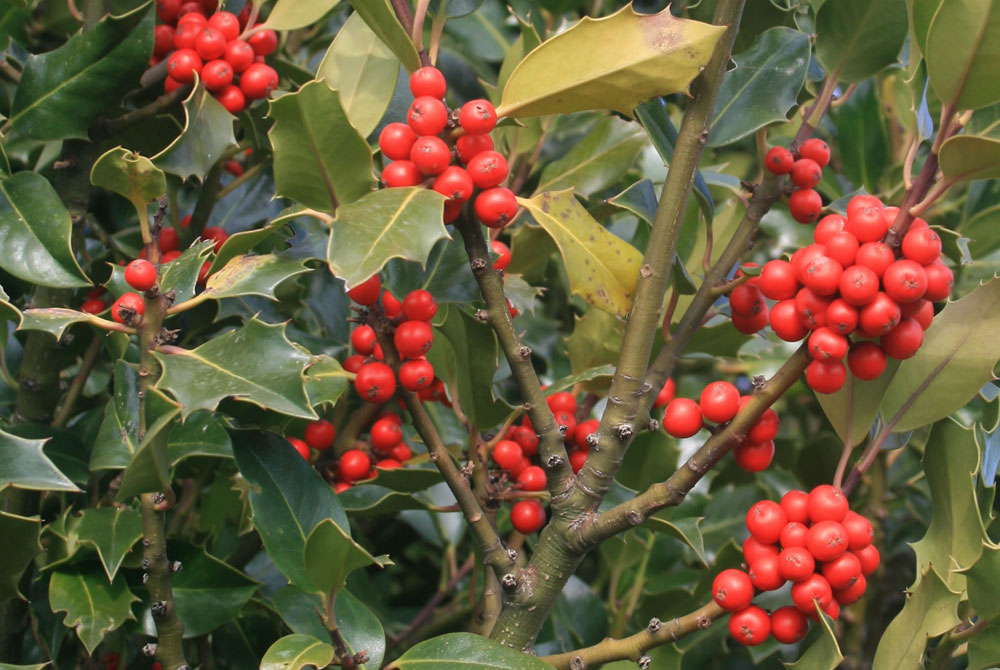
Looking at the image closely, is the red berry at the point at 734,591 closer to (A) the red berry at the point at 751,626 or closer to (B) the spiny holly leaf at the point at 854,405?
(A) the red berry at the point at 751,626

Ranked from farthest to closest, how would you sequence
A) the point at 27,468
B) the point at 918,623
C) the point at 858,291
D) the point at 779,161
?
the point at 779,161 < the point at 918,623 < the point at 27,468 < the point at 858,291

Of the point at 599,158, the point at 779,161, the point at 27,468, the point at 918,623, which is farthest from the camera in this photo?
the point at 599,158

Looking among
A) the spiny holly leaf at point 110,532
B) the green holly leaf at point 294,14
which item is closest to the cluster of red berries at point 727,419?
the spiny holly leaf at point 110,532

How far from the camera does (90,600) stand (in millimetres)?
1142

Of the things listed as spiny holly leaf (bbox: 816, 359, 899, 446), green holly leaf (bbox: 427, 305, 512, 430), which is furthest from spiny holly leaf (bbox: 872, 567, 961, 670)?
green holly leaf (bbox: 427, 305, 512, 430)

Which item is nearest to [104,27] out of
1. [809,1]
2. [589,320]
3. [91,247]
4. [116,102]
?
[116,102]

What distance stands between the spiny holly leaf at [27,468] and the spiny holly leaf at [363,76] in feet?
1.79

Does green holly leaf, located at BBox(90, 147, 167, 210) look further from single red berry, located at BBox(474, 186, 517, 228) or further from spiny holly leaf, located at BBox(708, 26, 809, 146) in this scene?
spiny holly leaf, located at BBox(708, 26, 809, 146)

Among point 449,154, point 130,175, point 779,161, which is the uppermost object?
point 130,175

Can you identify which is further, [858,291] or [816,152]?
[816,152]

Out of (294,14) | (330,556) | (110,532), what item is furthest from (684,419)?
(294,14)

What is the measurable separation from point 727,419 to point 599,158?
67 centimetres

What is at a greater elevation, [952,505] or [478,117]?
[478,117]

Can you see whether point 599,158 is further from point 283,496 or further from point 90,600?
point 90,600
